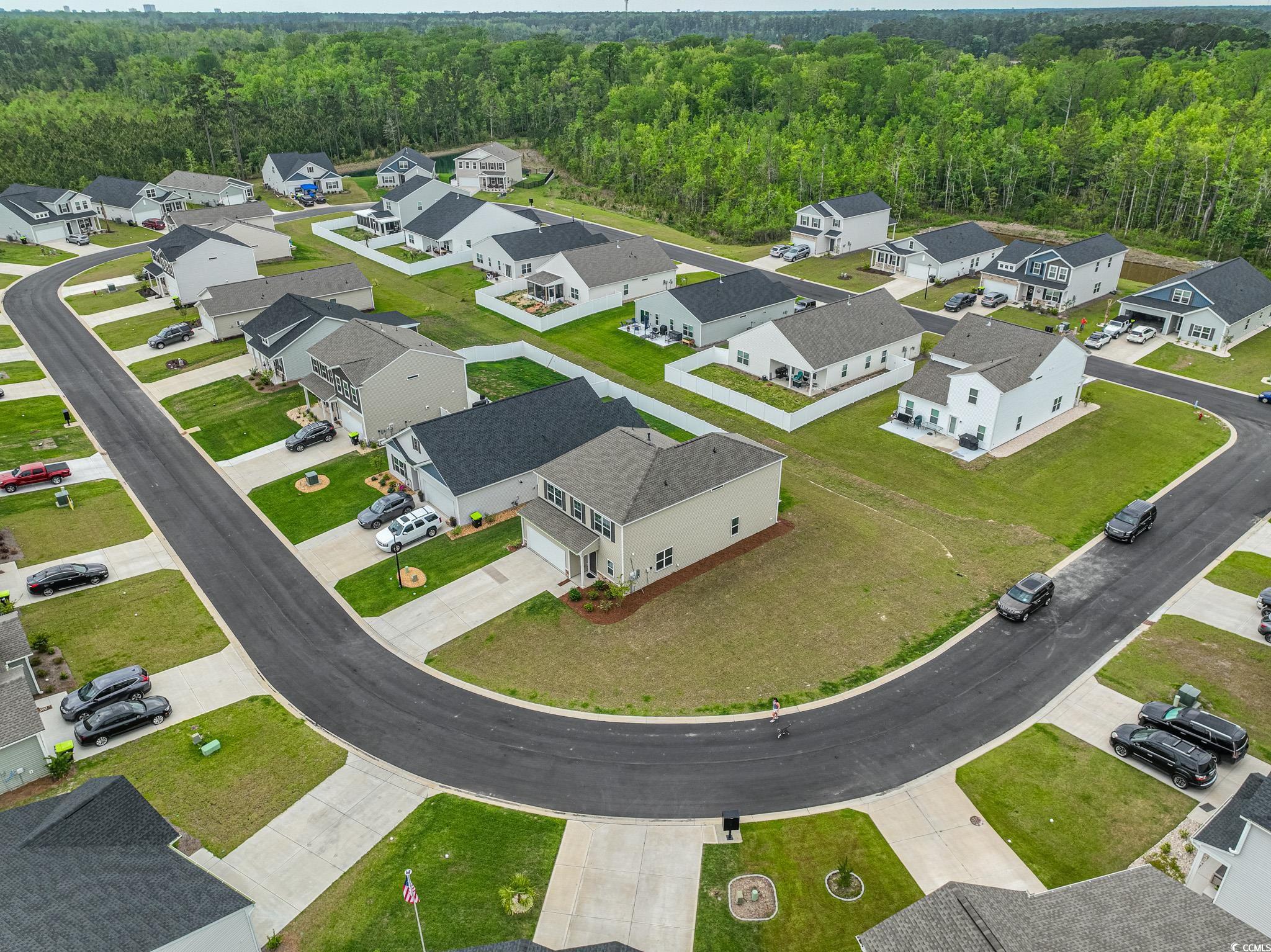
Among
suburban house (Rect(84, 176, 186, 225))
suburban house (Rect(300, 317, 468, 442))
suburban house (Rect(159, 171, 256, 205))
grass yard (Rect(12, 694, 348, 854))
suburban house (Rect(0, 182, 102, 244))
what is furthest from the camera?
suburban house (Rect(159, 171, 256, 205))

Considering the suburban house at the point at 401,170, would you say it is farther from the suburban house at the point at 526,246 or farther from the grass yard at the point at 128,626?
the grass yard at the point at 128,626

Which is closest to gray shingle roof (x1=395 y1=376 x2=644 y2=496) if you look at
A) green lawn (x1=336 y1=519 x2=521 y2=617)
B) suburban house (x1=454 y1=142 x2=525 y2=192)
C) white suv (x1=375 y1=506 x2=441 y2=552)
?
white suv (x1=375 y1=506 x2=441 y2=552)

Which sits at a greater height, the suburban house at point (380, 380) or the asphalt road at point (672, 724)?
Result: the suburban house at point (380, 380)

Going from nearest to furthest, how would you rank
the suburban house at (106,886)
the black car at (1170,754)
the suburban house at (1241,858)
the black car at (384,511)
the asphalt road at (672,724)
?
the suburban house at (106,886) < the suburban house at (1241,858) < the black car at (1170,754) < the asphalt road at (672,724) < the black car at (384,511)

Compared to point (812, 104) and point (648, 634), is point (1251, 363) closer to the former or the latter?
point (648, 634)

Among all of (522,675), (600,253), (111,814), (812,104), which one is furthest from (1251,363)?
(812,104)

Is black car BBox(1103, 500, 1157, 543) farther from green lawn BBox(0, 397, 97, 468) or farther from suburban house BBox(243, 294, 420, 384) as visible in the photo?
green lawn BBox(0, 397, 97, 468)

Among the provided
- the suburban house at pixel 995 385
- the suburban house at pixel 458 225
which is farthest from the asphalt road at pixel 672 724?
the suburban house at pixel 458 225

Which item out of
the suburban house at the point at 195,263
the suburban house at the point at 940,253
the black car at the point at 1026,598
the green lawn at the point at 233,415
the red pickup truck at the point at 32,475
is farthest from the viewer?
the suburban house at the point at 940,253
